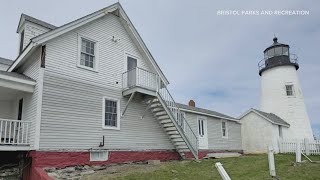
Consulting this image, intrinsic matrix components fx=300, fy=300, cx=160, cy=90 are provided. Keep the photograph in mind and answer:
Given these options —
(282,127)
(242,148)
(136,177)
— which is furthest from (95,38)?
(282,127)

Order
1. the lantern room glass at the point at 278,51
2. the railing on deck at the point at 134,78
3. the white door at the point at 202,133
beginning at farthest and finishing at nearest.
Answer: the lantern room glass at the point at 278,51
the white door at the point at 202,133
the railing on deck at the point at 134,78

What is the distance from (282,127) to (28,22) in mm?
23100

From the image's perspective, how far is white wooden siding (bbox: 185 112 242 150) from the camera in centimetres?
2270

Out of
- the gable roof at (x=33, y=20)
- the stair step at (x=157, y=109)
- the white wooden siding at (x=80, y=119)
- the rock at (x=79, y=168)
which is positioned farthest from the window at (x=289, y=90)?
the gable roof at (x=33, y=20)

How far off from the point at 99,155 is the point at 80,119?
2047 millimetres

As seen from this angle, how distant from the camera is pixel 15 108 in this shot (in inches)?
619

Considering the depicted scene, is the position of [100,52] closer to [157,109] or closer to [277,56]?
[157,109]

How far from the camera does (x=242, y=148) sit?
91.2 feet

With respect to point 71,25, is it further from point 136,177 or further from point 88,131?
point 136,177

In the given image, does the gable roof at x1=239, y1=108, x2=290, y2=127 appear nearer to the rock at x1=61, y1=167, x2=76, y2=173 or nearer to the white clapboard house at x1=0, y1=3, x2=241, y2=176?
the white clapboard house at x1=0, y1=3, x2=241, y2=176

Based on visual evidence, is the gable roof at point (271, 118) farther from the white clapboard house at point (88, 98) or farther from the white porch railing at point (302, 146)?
the white clapboard house at point (88, 98)

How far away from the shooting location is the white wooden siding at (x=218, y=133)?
894 inches

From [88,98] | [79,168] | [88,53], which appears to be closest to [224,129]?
[88,98]

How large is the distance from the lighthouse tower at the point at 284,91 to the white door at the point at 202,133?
30.0 feet
